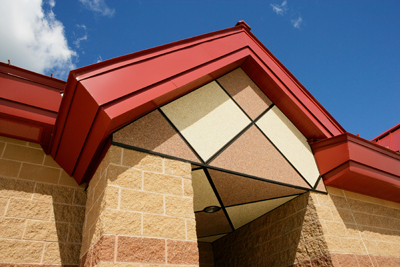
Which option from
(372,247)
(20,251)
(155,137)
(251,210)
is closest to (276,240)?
(251,210)

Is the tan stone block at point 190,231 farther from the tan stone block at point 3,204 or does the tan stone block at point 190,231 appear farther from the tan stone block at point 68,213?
the tan stone block at point 3,204

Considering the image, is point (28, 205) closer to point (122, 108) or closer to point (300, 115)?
point (122, 108)

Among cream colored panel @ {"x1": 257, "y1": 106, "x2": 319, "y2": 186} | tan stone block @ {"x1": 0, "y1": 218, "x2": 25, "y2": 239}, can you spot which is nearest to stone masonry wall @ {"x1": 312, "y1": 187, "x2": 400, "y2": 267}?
cream colored panel @ {"x1": 257, "y1": 106, "x2": 319, "y2": 186}

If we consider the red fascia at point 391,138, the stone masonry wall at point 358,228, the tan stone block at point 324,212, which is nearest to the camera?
the stone masonry wall at point 358,228

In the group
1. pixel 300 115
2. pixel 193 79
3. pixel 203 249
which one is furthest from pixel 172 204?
pixel 203 249

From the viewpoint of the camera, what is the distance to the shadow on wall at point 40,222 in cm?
274

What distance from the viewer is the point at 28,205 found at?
296 centimetres

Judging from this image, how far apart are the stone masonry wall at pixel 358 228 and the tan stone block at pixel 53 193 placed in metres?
3.03

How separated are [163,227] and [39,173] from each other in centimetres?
161

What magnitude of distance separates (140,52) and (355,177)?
322cm

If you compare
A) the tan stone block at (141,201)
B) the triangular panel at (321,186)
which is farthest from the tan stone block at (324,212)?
the tan stone block at (141,201)

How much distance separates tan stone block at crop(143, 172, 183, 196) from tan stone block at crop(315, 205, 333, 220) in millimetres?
1983

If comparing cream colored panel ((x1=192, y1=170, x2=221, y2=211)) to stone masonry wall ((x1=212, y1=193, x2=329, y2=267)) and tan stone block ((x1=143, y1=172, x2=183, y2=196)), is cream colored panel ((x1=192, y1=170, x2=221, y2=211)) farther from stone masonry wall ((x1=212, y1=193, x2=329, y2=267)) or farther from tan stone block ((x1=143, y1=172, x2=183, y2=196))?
stone masonry wall ((x1=212, y1=193, x2=329, y2=267))

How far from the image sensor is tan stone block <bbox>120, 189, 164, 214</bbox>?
253 cm
